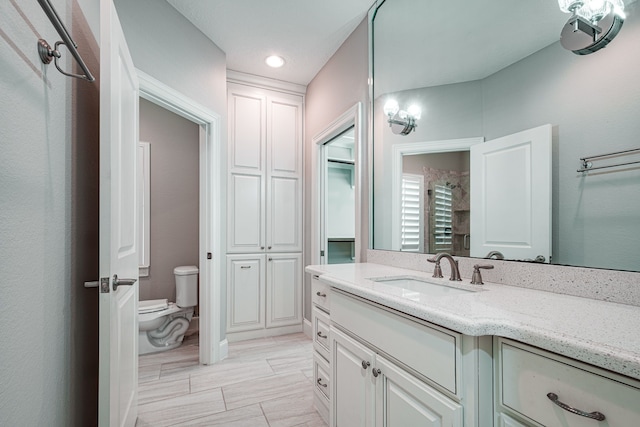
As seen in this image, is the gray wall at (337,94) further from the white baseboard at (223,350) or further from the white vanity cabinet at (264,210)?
the white baseboard at (223,350)

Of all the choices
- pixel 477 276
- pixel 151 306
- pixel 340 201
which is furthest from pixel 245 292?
pixel 477 276

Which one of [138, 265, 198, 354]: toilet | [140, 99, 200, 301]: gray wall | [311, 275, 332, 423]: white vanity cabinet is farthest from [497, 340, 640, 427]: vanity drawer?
[140, 99, 200, 301]: gray wall

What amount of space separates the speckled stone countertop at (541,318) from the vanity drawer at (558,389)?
0.03 metres

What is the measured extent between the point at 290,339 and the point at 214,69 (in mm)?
2669

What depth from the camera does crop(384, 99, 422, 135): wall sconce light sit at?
72.2 inches

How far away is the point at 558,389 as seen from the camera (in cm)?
67

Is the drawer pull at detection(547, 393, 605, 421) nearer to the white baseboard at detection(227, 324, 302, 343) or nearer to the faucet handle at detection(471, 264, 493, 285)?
the faucet handle at detection(471, 264, 493, 285)

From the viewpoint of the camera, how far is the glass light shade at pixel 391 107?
1978 millimetres

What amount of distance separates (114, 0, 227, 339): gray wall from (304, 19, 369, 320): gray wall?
917 millimetres

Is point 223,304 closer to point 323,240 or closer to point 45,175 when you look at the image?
point 323,240

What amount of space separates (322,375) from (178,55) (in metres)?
2.39

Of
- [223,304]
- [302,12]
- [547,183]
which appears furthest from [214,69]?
[547,183]

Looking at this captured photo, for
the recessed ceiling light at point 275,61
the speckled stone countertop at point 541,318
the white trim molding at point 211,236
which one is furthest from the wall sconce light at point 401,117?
the white trim molding at point 211,236

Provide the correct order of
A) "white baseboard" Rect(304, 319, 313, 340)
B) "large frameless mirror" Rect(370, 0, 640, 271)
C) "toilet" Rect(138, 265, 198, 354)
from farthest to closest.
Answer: "white baseboard" Rect(304, 319, 313, 340)
"toilet" Rect(138, 265, 198, 354)
"large frameless mirror" Rect(370, 0, 640, 271)
